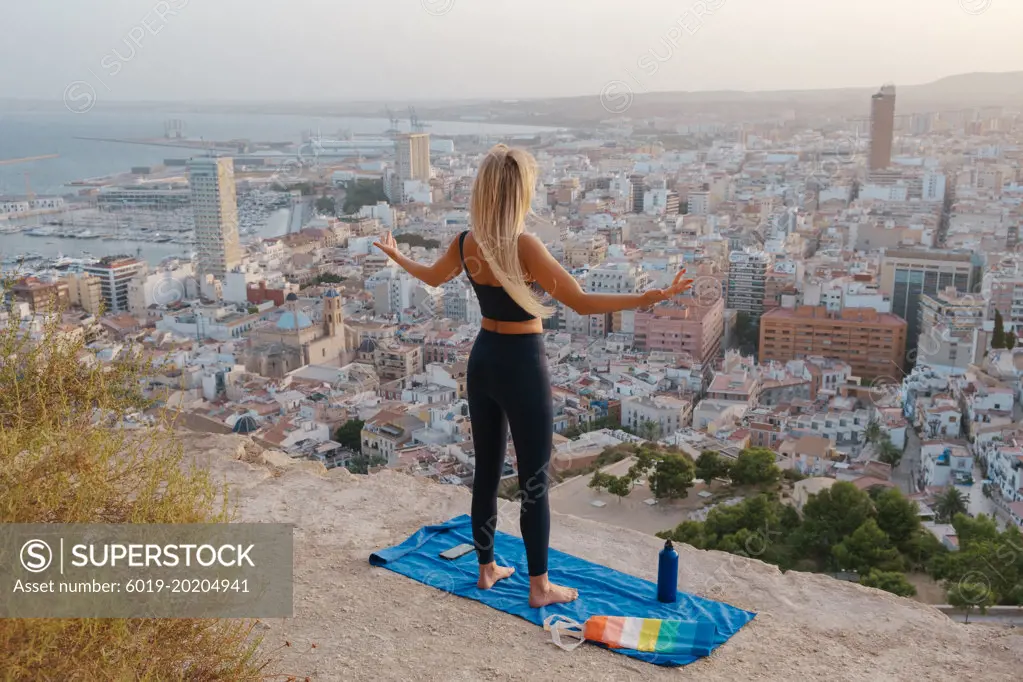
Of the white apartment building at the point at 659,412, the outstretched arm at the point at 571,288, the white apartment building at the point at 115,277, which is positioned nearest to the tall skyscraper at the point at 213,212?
the white apartment building at the point at 115,277

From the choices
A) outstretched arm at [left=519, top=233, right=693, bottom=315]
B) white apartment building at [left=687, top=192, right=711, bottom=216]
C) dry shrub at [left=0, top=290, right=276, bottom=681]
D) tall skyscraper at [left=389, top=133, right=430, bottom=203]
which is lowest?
white apartment building at [left=687, top=192, right=711, bottom=216]

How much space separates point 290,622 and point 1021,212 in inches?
859

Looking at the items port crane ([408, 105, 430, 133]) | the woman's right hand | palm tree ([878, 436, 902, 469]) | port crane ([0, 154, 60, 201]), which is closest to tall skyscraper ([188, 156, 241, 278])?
port crane ([0, 154, 60, 201])

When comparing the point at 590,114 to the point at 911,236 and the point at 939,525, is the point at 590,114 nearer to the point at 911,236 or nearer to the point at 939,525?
the point at 911,236

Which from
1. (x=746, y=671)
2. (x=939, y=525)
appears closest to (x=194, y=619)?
(x=746, y=671)

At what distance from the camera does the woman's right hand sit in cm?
117

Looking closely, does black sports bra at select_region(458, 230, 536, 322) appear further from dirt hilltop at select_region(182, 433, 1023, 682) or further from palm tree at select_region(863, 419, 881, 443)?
palm tree at select_region(863, 419, 881, 443)

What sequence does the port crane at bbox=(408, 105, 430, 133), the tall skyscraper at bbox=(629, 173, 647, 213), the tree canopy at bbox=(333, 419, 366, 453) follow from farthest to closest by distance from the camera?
the port crane at bbox=(408, 105, 430, 133), the tall skyscraper at bbox=(629, 173, 647, 213), the tree canopy at bbox=(333, 419, 366, 453)

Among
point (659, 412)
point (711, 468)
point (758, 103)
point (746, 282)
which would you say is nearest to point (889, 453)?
point (659, 412)

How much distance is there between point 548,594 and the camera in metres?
1.46

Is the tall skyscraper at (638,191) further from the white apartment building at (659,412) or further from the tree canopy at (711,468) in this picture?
the tree canopy at (711,468)

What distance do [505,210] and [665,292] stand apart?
25 cm

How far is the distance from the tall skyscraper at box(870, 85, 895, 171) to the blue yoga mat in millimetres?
28944

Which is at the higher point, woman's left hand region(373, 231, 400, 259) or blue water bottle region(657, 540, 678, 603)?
woman's left hand region(373, 231, 400, 259)
